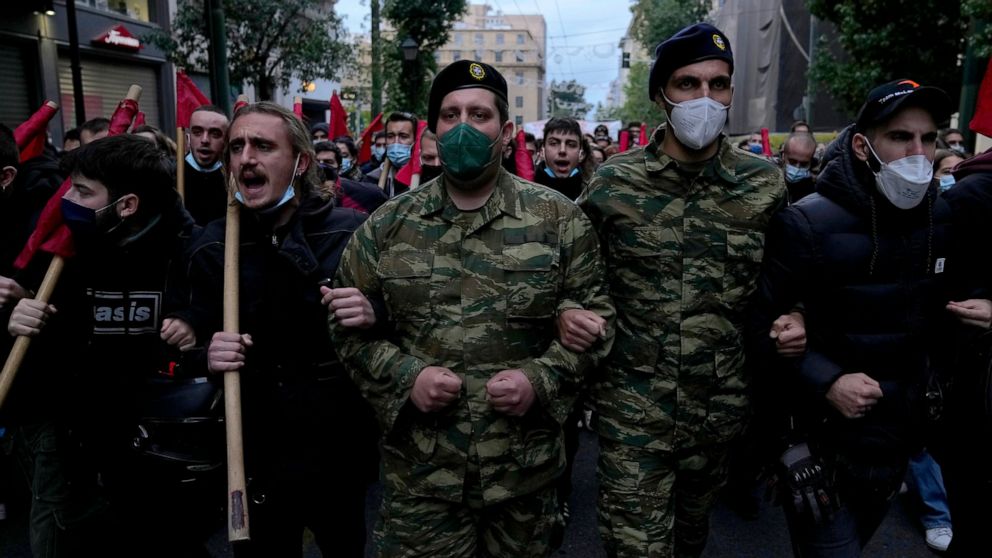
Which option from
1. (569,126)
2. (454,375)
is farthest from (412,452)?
(569,126)

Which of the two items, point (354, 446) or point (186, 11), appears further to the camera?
point (186, 11)

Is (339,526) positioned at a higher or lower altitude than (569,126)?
lower

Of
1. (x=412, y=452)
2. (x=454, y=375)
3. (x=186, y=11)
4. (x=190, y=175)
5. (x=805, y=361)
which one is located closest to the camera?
(x=454, y=375)

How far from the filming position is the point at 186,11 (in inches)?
540

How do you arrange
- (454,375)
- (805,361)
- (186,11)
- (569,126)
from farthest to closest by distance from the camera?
1. (186,11)
2. (569,126)
3. (805,361)
4. (454,375)

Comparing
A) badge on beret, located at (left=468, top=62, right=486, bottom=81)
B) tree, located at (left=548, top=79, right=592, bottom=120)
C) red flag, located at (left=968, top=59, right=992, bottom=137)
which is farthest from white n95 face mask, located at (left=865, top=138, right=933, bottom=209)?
tree, located at (left=548, top=79, right=592, bottom=120)

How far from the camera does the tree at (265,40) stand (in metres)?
12.9

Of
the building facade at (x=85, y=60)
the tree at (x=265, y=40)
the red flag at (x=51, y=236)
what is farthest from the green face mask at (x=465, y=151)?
the building facade at (x=85, y=60)

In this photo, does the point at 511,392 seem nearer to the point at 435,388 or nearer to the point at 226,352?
the point at 435,388

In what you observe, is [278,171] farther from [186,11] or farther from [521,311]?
[186,11]

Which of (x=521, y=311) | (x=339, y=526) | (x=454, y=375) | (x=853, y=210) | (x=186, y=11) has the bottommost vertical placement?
(x=339, y=526)

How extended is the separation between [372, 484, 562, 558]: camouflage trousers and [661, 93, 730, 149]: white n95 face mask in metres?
1.31

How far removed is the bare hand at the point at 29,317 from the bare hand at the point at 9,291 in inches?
5.0

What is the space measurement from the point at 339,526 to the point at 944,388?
2228mm
